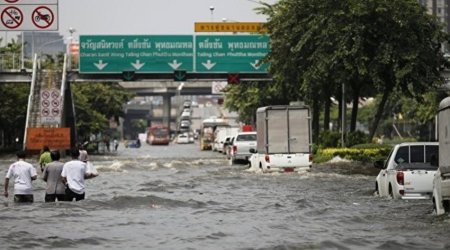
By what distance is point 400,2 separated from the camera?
41.8m

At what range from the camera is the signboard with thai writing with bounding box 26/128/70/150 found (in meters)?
57.5

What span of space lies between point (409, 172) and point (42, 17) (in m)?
9.02

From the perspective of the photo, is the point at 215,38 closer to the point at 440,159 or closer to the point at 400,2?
the point at 400,2

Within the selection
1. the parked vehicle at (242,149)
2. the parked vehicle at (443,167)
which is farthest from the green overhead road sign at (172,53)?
the parked vehicle at (443,167)

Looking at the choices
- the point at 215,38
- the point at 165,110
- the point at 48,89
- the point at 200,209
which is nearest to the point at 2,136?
the point at 48,89

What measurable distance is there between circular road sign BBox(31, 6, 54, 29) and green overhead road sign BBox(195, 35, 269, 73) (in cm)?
3678

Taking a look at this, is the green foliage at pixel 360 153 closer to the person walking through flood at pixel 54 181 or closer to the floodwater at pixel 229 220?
the floodwater at pixel 229 220

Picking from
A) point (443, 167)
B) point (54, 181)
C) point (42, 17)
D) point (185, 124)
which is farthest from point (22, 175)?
point (185, 124)

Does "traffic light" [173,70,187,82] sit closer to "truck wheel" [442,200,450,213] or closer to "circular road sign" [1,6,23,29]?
"circular road sign" [1,6,23,29]

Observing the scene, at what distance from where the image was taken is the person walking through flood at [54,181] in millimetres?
20922

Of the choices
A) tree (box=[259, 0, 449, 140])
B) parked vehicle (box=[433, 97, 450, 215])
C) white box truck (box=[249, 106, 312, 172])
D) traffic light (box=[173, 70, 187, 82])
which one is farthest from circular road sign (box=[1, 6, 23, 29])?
traffic light (box=[173, 70, 187, 82])

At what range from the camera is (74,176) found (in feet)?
67.9

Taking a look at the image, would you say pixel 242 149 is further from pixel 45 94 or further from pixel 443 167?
pixel 443 167

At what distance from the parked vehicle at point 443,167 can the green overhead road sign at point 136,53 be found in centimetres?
4153
